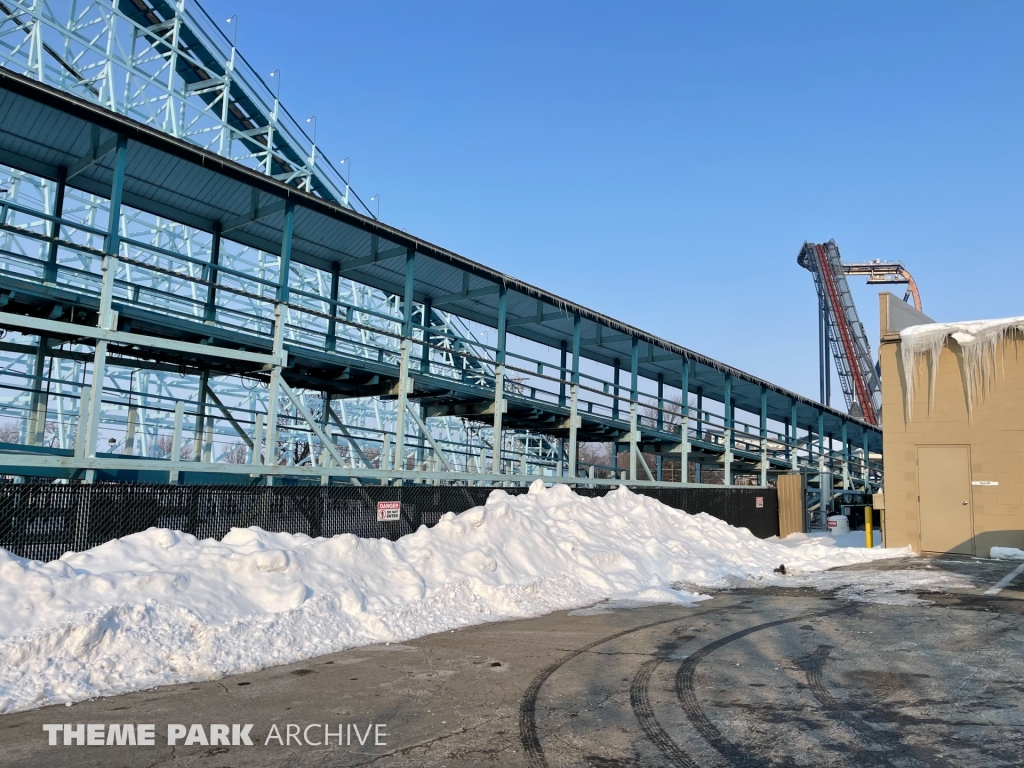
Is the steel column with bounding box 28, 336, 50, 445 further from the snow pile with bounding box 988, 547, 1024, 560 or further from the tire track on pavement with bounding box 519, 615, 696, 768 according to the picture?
the snow pile with bounding box 988, 547, 1024, 560

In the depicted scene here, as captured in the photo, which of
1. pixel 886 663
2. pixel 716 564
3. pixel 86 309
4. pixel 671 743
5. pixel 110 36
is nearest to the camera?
pixel 671 743

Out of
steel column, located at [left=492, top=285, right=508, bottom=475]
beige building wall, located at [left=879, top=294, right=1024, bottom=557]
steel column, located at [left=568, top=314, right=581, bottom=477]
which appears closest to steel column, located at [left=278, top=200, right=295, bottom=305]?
steel column, located at [left=492, top=285, right=508, bottom=475]

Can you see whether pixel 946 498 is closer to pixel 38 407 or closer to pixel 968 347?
pixel 968 347

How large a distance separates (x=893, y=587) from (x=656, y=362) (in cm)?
1475

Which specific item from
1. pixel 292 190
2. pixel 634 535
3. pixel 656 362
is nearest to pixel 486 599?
pixel 634 535

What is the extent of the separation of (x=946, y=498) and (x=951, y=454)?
3.39ft

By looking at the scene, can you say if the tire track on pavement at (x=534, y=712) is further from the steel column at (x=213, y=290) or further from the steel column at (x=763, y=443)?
the steel column at (x=763, y=443)

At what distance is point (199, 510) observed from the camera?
31.7 feet

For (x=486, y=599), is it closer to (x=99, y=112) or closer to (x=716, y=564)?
(x=716, y=564)

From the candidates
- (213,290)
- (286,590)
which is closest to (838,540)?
(213,290)

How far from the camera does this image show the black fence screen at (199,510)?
8.12m

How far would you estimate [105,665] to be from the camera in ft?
20.7

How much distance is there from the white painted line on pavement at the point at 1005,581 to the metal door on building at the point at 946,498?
2052 mm

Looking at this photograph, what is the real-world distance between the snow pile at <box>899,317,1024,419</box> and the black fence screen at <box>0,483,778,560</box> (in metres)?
10.9
